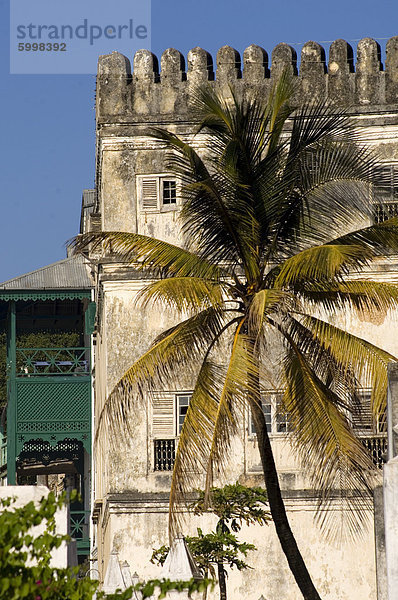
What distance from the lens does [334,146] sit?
57.4ft

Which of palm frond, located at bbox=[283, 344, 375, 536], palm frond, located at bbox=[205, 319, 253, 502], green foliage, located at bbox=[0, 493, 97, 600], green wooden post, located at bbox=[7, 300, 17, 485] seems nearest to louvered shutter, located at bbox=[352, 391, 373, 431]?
palm frond, located at bbox=[283, 344, 375, 536]

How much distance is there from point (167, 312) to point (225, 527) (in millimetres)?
4643

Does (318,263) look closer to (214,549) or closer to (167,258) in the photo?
(167,258)

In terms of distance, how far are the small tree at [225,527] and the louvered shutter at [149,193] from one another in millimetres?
6105

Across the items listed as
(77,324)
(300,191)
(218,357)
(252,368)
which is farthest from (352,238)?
(77,324)

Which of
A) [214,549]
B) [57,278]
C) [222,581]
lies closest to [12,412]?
[57,278]

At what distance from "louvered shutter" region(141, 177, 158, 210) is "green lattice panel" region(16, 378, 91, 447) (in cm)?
656

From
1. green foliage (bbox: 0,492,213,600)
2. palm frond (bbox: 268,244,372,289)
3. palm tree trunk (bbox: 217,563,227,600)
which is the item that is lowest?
palm tree trunk (bbox: 217,563,227,600)

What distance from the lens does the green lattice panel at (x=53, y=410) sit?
96.7 feet

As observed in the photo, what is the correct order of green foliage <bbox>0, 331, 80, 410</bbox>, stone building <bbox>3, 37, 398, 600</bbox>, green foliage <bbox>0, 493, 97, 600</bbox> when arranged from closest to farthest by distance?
green foliage <bbox>0, 493, 97, 600</bbox> → stone building <bbox>3, 37, 398, 600</bbox> → green foliage <bbox>0, 331, 80, 410</bbox>

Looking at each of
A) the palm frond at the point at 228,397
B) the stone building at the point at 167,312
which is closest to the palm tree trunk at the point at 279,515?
the palm frond at the point at 228,397

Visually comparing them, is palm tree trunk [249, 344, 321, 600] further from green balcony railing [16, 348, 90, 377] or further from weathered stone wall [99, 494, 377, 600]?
green balcony railing [16, 348, 90, 377]

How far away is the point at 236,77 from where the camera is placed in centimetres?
2567

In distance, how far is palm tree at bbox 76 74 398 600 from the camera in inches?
622
